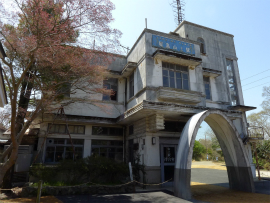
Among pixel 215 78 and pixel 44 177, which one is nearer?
pixel 44 177

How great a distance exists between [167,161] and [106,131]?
490 cm

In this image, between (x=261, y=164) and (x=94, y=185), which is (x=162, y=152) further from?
(x=261, y=164)

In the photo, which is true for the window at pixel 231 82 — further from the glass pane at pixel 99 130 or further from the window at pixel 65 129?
the window at pixel 65 129

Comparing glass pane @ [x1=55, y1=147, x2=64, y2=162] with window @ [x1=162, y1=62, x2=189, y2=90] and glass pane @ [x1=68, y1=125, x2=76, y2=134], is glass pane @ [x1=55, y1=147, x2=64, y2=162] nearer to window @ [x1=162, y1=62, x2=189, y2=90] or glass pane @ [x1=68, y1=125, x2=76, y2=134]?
glass pane @ [x1=68, y1=125, x2=76, y2=134]

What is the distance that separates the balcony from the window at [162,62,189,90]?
26.7 inches

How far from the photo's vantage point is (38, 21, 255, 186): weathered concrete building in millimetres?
11062

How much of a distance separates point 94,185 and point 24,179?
6.14 m

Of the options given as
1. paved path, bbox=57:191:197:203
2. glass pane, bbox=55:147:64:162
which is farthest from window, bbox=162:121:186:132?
glass pane, bbox=55:147:64:162

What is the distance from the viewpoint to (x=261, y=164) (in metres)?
23.7

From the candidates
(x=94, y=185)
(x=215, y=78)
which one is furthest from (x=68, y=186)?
(x=215, y=78)

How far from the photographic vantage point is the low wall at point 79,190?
8.30 metres

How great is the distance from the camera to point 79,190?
888cm

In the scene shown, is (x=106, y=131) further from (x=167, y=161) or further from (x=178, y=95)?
(x=178, y=95)

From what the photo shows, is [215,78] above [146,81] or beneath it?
above
